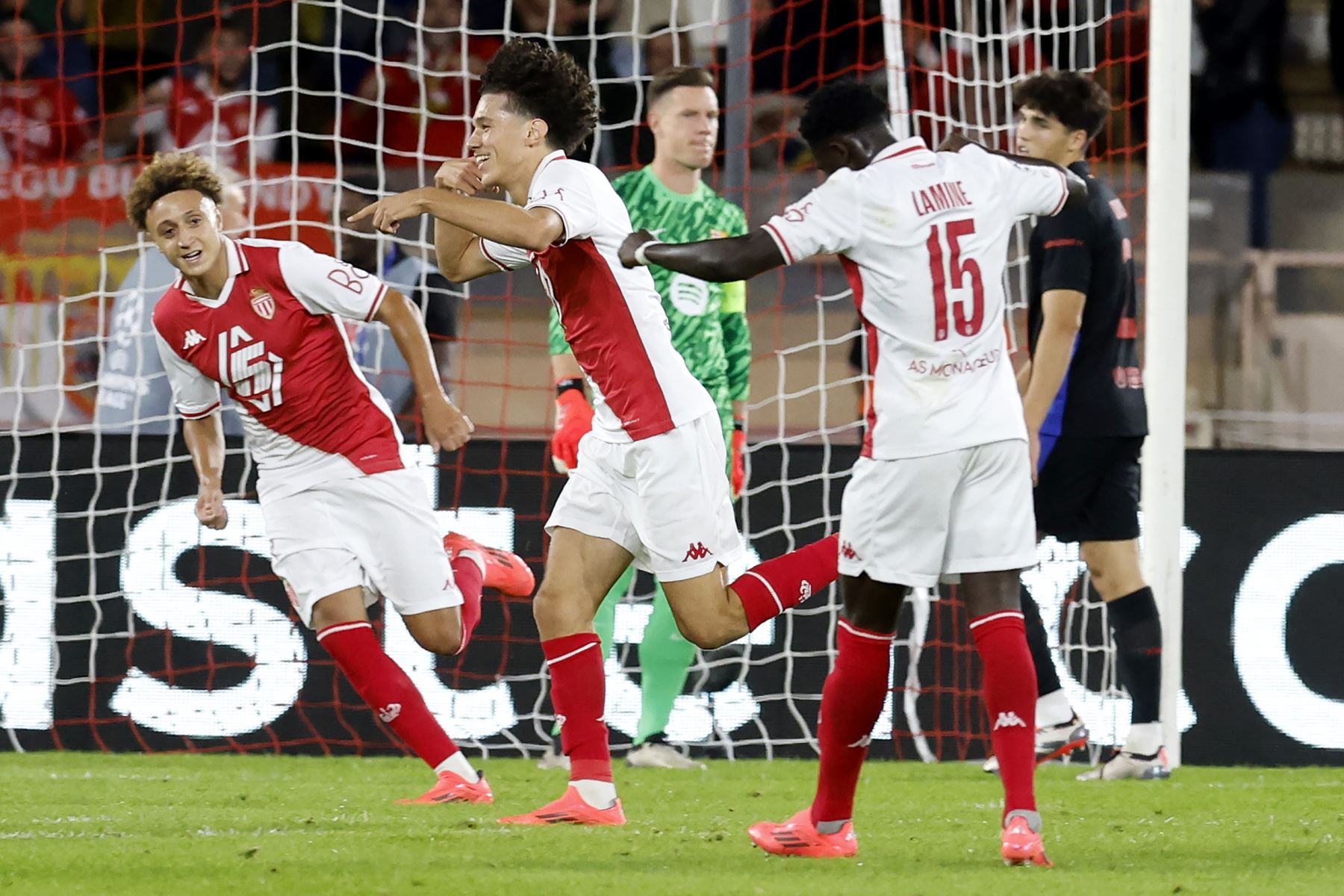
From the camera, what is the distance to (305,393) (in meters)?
5.65

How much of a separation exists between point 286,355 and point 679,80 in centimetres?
168

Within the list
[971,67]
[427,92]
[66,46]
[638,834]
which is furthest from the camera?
[66,46]

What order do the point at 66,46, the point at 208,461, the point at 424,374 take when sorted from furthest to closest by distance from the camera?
the point at 66,46 < the point at 208,461 < the point at 424,374

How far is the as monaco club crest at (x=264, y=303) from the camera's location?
566 centimetres

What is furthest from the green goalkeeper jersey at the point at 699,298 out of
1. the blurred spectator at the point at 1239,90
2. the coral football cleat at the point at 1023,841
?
the blurred spectator at the point at 1239,90

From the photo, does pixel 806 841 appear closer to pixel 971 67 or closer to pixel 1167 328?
pixel 1167 328

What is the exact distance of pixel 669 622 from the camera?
21.0ft

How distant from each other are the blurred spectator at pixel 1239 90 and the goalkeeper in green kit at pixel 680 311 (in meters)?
6.43

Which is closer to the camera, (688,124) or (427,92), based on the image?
(688,124)

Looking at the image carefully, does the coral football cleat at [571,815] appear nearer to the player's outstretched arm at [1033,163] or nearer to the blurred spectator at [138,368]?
the player's outstretched arm at [1033,163]

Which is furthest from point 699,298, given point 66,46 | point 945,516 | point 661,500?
point 66,46

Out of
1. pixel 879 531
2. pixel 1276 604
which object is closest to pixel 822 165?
pixel 879 531

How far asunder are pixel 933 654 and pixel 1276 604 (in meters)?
1.22

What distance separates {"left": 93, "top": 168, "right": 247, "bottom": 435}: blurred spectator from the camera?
7.79 metres
